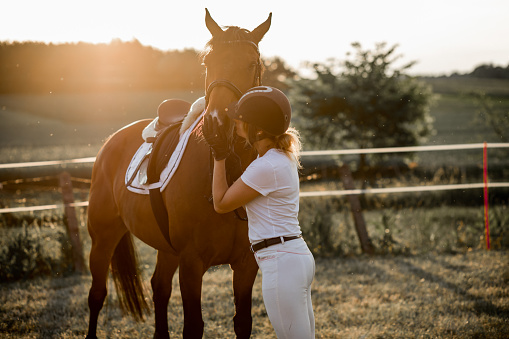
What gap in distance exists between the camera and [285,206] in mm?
2250

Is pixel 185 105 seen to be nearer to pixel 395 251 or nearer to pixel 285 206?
pixel 285 206

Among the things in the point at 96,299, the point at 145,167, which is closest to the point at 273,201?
the point at 145,167

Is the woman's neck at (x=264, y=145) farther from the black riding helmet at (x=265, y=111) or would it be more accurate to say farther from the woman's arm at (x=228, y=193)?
the woman's arm at (x=228, y=193)

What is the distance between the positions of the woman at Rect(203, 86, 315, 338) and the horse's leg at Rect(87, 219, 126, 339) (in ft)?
7.66

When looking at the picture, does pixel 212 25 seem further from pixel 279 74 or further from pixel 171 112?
pixel 279 74

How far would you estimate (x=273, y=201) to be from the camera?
7.34 ft

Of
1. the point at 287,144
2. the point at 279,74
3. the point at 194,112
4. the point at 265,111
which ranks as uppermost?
the point at 279,74

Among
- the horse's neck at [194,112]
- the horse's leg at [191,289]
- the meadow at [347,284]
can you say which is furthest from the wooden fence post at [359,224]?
the horse's leg at [191,289]

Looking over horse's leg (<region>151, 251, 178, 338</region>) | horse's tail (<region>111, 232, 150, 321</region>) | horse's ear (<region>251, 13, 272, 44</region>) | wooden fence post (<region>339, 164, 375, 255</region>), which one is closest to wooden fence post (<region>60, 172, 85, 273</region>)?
horse's tail (<region>111, 232, 150, 321</region>)

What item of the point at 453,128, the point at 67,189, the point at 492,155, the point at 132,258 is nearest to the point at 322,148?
the point at 492,155

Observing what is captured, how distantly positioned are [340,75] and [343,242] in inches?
585

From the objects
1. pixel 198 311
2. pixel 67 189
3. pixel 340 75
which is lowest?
pixel 198 311

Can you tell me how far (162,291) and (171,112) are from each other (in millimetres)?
1528

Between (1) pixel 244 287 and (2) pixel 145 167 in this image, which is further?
(2) pixel 145 167
